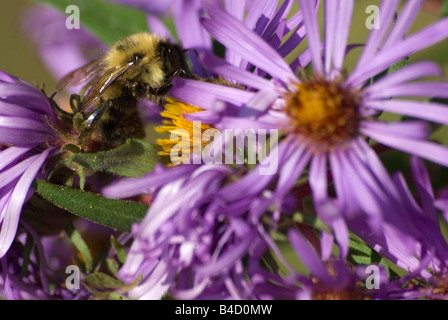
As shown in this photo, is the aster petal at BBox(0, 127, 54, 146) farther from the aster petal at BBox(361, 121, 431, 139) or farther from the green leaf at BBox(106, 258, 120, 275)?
the aster petal at BBox(361, 121, 431, 139)

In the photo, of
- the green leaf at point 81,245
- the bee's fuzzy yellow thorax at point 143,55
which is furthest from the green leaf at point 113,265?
the bee's fuzzy yellow thorax at point 143,55

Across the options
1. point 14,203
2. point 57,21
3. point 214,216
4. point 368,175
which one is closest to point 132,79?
point 14,203

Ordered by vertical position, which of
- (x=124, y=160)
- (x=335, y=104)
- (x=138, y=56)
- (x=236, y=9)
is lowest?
(x=124, y=160)

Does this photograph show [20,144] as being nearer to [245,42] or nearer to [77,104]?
[77,104]

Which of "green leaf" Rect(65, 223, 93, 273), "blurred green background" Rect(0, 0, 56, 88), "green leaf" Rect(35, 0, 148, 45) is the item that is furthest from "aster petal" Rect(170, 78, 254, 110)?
"blurred green background" Rect(0, 0, 56, 88)

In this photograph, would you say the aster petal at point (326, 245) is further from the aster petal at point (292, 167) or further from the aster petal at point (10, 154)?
the aster petal at point (10, 154)

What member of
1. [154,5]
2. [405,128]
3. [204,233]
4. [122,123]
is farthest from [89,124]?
[154,5]

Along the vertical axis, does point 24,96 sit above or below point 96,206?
above
